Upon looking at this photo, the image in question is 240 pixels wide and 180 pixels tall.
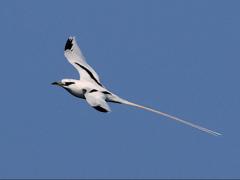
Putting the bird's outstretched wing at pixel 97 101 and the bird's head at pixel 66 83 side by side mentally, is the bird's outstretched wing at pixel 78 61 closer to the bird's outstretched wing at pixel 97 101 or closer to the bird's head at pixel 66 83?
the bird's head at pixel 66 83

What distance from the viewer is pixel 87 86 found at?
36906mm

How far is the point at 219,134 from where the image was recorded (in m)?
34.6

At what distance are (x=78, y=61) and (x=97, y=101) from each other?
716cm

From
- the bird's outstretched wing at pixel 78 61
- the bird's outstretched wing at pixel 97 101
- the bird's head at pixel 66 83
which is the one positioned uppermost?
the bird's outstretched wing at pixel 78 61

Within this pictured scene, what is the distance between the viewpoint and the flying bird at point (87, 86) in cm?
3472

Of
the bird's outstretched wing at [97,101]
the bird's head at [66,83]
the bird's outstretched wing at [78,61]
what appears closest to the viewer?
the bird's outstretched wing at [97,101]

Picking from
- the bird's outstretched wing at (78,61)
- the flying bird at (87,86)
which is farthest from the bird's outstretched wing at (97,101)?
the bird's outstretched wing at (78,61)

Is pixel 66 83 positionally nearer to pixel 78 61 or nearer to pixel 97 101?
pixel 97 101

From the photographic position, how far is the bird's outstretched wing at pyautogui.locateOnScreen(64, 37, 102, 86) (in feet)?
130

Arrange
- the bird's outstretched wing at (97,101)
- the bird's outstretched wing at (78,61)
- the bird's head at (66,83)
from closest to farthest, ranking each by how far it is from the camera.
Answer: the bird's outstretched wing at (97,101) < the bird's head at (66,83) < the bird's outstretched wing at (78,61)

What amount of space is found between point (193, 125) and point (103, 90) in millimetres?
4847

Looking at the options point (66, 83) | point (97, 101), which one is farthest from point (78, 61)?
point (97, 101)

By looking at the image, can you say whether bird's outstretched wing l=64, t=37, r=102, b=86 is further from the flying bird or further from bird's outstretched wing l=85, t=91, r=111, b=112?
bird's outstretched wing l=85, t=91, r=111, b=112

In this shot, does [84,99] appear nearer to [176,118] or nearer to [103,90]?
[103,90]
